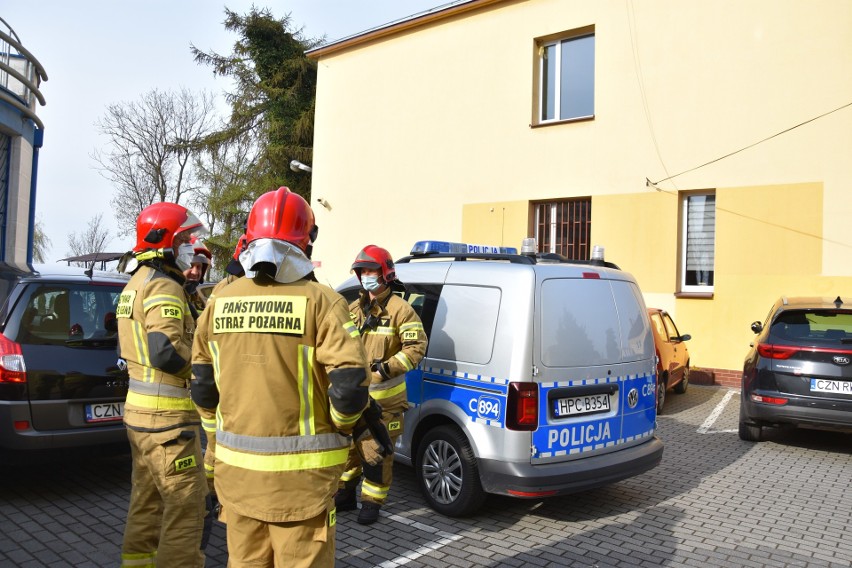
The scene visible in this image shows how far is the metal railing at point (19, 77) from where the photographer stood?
37.8ft

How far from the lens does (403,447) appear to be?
17.1 feet

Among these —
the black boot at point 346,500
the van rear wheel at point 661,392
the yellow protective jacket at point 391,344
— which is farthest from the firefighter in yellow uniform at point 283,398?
the van rear wheel at point 661,392

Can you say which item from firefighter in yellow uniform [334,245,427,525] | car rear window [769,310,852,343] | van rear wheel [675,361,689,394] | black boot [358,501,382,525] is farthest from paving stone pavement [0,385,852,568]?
van rear wheel [675,361,689,394]

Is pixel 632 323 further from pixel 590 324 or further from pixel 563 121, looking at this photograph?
pixel 563 121

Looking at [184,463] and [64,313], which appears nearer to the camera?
[184,463]

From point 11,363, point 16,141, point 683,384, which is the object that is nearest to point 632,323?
point 11,363

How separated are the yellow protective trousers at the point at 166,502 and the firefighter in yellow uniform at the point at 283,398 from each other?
2.77ft

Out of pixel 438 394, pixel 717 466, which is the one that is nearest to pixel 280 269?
pixel 438 394

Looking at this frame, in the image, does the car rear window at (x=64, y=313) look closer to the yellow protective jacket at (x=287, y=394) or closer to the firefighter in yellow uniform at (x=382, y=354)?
the firefighter in yellow uniform at (x=382, y=354)

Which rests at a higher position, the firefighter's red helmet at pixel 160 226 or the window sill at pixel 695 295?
the firefighter's red helmet at pixel 160 226

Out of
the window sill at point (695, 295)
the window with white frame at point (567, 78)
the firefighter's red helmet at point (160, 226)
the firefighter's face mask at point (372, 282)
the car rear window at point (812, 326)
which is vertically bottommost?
the car rear window at point (812, 326)

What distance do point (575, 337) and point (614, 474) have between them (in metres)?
1.02

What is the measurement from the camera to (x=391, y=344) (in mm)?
4602

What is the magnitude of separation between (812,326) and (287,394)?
6.52m
